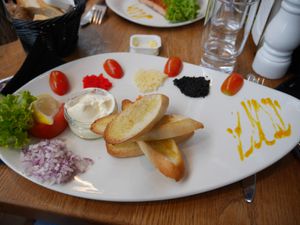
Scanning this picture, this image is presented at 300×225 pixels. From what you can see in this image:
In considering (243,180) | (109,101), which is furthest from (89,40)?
(243,180)

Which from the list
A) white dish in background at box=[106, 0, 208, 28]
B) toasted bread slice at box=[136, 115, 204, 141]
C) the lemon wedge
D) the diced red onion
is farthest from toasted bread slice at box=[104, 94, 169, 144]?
white dish in background at box=[106, 0, 208, 28]

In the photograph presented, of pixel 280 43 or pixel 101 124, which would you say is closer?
pixel 101 124

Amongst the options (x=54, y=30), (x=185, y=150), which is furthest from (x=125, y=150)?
(x=54, y=30)

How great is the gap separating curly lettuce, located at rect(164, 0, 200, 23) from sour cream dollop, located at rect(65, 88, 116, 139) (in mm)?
866

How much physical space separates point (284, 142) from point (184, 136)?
392 millimetres

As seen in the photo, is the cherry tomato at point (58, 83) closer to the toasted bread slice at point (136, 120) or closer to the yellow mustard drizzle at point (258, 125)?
the toasted bread slice at point (136, 120)

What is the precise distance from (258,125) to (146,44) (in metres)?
0.79

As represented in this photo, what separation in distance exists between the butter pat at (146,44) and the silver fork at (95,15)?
0.40 meters

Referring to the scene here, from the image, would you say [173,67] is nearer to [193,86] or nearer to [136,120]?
[193,86]

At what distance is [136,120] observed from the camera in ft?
3.13

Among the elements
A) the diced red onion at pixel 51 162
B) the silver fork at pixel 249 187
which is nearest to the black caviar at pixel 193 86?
the silver fork at pixel 249 187

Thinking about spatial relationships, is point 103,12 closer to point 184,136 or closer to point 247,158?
point 184,136

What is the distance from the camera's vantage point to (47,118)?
→ 100cm

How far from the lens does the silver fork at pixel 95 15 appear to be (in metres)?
1.77
